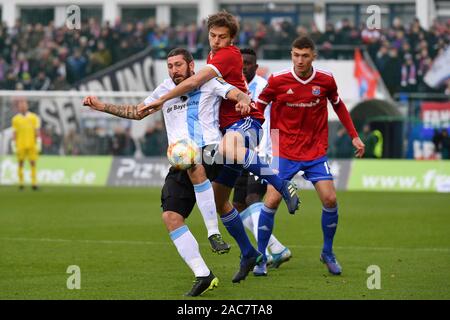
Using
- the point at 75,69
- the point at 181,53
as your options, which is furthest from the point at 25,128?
the point at 181,53

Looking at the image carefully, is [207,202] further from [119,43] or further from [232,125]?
[119,43]

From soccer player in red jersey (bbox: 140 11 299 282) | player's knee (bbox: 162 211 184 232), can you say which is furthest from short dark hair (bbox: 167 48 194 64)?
player's knee (bbox: 162 211 184 232)

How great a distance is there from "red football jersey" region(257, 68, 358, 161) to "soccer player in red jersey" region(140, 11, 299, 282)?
887 millimetres

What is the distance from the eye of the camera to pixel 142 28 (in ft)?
114

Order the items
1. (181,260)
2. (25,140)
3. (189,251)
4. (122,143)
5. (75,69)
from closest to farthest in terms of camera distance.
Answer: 1. (189,251)
2. (181,260)
3. (25,140)
4. (122,143)
5. (75,69)

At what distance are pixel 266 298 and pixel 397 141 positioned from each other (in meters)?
20.3

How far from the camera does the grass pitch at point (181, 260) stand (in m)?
9.12

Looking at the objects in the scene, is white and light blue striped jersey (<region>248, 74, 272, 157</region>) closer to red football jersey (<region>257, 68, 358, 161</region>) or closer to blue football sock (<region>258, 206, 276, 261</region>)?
red football jersey (<region>257, 68, 358, 161</region>)

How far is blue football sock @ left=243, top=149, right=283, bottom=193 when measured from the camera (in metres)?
9.40

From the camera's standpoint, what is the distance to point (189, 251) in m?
8.85

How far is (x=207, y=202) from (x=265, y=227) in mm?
1802

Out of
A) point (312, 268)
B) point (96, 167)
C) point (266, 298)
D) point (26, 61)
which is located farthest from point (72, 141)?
point (266, 298)

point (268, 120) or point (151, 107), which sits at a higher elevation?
point (151, 107)

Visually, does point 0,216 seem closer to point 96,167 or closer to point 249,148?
point 249,148
